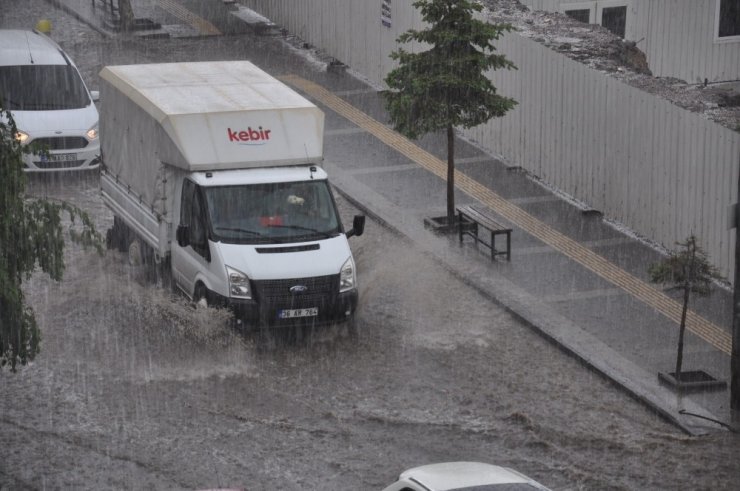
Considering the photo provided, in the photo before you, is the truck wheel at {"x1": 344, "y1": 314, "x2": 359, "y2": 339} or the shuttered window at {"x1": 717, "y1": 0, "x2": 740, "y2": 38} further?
the shuttered window at {"x1": 717, "y1": 0, "x2": 740, "y2": 38}

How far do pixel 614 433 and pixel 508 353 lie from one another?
103 inches

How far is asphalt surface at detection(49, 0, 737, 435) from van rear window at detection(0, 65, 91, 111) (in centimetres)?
483

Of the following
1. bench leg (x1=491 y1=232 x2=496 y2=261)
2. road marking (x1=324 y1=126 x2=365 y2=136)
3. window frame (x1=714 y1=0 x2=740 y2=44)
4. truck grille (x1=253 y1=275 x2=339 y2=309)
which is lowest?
bench leg (x1=491 y1=232 x2=496 y2=261)

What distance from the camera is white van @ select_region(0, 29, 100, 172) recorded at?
80.7 ft

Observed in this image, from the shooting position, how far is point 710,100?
2405 centimetres

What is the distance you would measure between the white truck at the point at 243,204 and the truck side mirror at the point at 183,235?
0.02 meters

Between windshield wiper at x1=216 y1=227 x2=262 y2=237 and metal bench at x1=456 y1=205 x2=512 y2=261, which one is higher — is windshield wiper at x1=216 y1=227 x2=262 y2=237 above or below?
above

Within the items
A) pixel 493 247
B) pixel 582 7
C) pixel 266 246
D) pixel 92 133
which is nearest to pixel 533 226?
pixel 493 247

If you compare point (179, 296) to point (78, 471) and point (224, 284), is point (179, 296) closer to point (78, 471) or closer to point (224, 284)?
point (224, 284)

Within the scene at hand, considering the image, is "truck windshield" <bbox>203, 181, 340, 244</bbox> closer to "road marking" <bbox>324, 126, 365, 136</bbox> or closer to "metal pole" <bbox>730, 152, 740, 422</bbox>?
"metal pole" <bbox>730, 152, 740, 422</bbox>

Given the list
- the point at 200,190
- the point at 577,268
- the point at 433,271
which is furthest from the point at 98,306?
the point at 577,268

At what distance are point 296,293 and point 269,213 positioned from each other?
1.26 metres

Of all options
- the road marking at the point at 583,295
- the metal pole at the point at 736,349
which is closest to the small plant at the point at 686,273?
the metal pole at the point at 736,349

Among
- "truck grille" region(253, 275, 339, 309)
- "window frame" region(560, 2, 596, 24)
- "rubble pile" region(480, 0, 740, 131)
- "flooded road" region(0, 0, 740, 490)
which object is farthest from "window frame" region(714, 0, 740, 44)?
"truck grille" region(253, 275, 339, 309)
